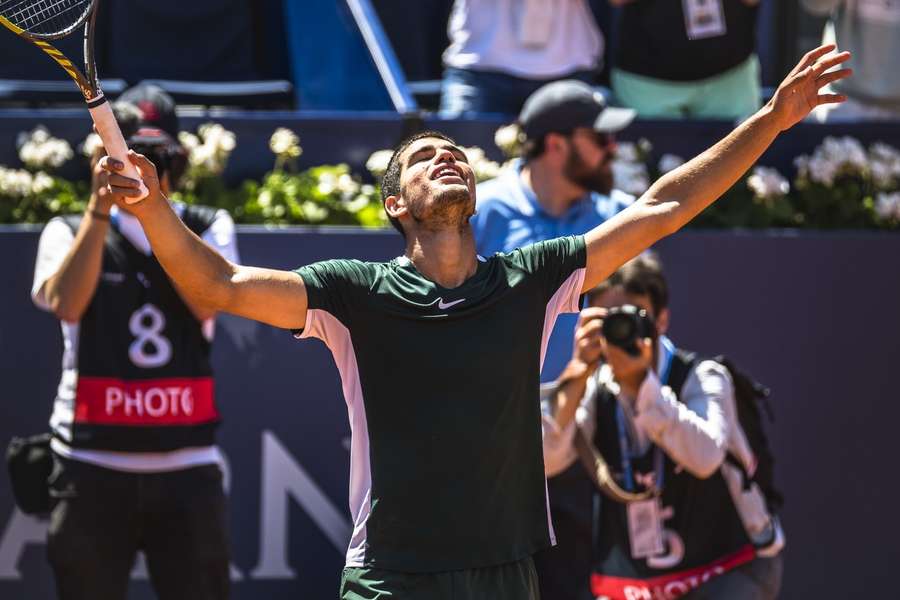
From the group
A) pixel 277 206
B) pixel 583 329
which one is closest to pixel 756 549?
pixel 583 329

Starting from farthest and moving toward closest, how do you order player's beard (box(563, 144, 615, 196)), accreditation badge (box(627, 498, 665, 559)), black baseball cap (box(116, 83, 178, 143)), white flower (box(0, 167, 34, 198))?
white flower (box(0, 167, 34, 198)) → player's beard (box(563, 144, 615, 196)) → black baseball cap (box(116, 83, 178, 143)) → accreditation badge (box(627, 498, 665, 559))

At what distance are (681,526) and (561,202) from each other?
3.77 ft

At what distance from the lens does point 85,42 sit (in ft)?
10.1

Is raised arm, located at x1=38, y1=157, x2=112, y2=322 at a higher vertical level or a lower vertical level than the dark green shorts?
higher

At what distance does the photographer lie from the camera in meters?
4.41

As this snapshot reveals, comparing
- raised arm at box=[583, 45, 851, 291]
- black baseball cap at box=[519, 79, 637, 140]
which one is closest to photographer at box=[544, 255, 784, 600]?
black baseball cap at box=[519, 79, 637, 140]

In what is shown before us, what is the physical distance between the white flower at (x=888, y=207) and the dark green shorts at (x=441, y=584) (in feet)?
11.2

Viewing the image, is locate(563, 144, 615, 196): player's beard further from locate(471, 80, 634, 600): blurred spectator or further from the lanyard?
the lanyard

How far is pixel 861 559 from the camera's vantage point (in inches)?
236

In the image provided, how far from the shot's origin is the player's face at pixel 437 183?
3354mm

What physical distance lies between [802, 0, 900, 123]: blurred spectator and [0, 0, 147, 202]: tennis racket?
15.2 ft

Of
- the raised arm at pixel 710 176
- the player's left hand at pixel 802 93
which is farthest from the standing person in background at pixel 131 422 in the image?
the player's left hand at pixel 802 93

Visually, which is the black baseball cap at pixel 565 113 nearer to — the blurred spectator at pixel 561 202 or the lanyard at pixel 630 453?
the blurred spectator at pixel 561 202

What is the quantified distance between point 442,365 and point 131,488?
167 cm
